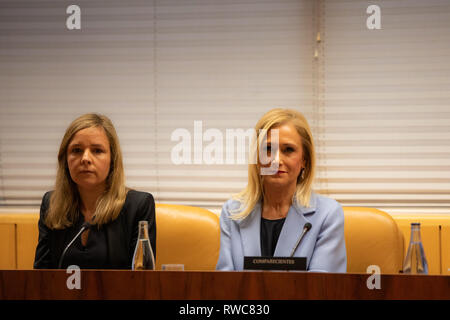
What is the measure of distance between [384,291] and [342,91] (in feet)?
6.19

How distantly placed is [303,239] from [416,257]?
1.69ft

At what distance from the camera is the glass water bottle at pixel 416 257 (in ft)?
4.41

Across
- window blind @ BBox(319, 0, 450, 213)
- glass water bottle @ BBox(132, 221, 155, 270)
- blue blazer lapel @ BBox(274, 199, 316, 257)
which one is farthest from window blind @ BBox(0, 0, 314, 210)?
glass water bottle @ BBox(132, 221, 155, 270)

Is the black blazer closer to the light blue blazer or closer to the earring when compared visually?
the light blue blazer

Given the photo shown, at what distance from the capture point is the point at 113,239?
1.92m

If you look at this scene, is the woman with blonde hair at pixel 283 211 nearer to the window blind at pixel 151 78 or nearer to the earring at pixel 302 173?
the earring at pixel 302 173

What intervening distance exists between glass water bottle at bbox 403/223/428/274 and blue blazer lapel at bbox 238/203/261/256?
0.63 meters

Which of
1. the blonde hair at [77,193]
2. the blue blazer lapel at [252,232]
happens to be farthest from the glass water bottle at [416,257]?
the blonde hair at [77,193]

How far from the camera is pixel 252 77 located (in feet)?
9.11

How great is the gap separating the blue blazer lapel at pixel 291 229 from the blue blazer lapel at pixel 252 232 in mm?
89

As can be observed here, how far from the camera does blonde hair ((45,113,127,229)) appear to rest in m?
1.94

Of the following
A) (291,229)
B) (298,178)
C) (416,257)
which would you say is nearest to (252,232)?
(291,229)

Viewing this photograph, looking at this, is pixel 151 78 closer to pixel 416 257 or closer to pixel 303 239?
pixel 303 239

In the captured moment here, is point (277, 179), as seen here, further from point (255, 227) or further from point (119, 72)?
point (119, 72)
